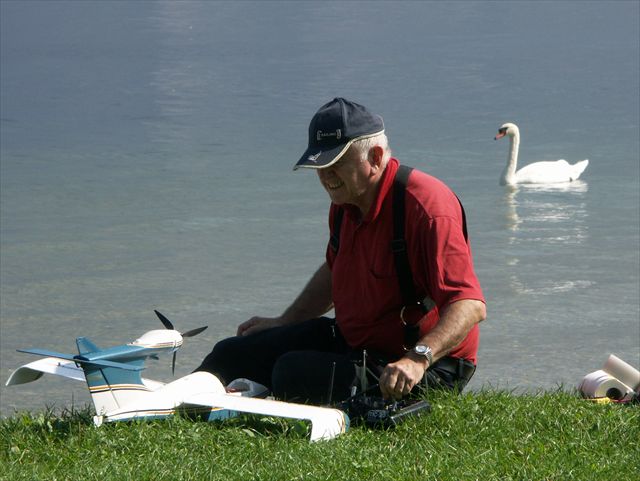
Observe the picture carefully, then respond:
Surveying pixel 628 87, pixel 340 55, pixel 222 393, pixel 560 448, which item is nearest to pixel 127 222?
pixel 222 393

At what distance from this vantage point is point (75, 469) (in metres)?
4.05

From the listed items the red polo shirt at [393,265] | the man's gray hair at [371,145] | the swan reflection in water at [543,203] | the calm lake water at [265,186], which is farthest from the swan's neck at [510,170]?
the man's gray hair at [371,145]

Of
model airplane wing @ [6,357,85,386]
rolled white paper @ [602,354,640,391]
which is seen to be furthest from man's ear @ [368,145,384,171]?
rolled white paper @ [602,354,640,391]

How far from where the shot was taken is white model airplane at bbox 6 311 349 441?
4.39 metres

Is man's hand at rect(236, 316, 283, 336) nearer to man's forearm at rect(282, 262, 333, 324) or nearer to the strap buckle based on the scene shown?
man's forearm at rect(282, 262, 333, 324)

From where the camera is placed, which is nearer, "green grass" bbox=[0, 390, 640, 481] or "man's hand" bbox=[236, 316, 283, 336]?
"green grass" bbox=[0, 390, 640, 481]

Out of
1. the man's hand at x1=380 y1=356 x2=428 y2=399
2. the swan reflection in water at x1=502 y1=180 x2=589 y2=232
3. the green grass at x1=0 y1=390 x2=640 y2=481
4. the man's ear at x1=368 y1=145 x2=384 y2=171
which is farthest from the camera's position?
the swan reflection in water at x1=502 y1=180 x2=589 y2=232

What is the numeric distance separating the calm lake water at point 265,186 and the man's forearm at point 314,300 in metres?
0.88

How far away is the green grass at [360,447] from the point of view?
13.0 feet

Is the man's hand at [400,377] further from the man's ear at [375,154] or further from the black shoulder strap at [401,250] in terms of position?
the man's ear at [375,154]

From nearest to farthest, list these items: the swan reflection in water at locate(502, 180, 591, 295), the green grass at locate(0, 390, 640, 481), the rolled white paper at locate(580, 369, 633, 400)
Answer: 1. the green grass at locate(0, 390, 640, 481)
2. the rolled white paper at locate(580, 369, 633, 400)
3. the swan reflection in water at locate(502, 180, 591, 295)

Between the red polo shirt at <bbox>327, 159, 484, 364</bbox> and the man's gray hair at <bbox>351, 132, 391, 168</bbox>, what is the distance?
0.15 ft

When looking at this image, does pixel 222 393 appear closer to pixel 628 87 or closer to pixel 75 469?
pixel 75 469

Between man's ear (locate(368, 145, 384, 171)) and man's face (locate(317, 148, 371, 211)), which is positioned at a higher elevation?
man's ear (locate(368, 145, 384, 171))
